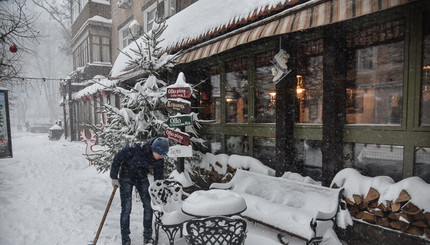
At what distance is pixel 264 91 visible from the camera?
5.02 m

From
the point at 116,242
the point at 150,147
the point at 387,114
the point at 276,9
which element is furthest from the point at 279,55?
the point at 116,242

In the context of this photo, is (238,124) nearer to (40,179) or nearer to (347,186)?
(347,186)

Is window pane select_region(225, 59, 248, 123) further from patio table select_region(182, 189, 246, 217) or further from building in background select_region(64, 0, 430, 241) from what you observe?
patio table select_region(182, 189, 246, 217)

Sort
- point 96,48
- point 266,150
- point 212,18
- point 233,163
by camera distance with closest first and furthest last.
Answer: point 266,150
point 212,18
point 233,163
point 96,48

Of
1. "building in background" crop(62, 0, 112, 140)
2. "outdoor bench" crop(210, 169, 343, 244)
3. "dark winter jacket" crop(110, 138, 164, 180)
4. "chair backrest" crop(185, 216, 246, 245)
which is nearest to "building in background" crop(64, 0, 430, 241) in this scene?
"outdoor bench" crop(210, 169, 343, 244)

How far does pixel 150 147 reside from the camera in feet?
12.0

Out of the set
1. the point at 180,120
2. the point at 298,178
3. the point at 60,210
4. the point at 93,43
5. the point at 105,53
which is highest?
the point at 93,43

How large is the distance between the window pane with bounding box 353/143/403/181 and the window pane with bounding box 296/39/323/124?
2.75ft

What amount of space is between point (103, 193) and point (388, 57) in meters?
7.13

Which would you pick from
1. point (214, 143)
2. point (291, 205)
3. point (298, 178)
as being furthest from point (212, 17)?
point (291, 205)

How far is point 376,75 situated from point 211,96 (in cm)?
401

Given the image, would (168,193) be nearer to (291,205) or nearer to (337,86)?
(291,205)

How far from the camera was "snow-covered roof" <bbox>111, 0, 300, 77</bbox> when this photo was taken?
13.0 ft

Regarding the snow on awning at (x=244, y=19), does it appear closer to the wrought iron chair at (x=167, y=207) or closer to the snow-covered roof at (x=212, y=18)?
the snow-covered roof at (x=212, y=18)
